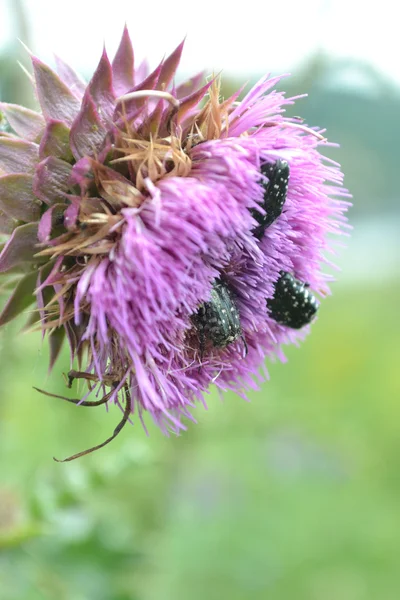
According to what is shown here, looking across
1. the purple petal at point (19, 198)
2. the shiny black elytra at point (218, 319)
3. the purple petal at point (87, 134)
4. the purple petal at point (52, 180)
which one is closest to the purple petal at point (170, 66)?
the purple petal at point (87, 134)

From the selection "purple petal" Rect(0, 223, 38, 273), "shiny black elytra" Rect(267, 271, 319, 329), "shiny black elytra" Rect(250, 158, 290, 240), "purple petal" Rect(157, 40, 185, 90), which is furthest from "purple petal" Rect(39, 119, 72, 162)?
"shiny black elytra" Rect(267, 271, 319, 329)

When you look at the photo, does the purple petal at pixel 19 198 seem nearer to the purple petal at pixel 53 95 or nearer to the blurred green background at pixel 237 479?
the purple petal at pixel 53 95

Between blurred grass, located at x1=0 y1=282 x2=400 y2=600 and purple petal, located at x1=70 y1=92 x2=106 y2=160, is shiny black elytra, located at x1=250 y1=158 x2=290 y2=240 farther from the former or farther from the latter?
blurred grass, located at x1=0 y1=282 x2=400 y2=600

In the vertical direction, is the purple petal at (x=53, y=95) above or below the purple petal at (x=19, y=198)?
above

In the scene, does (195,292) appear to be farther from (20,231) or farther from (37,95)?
(37,95)

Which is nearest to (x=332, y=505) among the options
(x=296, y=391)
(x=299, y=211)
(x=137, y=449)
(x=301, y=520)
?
(x=301, y=520)
